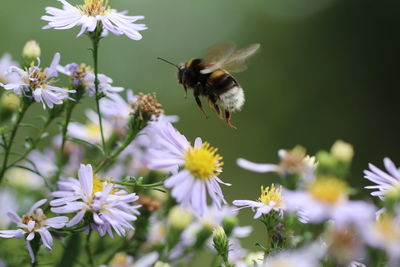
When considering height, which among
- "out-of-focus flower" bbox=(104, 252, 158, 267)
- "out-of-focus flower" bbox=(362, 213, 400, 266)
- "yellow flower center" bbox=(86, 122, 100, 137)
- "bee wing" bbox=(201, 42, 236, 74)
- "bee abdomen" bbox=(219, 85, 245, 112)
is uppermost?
"bee wing" bbox=(201, 42, 236, 74)

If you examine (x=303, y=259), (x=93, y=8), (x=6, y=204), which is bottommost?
(x=6, y=204)

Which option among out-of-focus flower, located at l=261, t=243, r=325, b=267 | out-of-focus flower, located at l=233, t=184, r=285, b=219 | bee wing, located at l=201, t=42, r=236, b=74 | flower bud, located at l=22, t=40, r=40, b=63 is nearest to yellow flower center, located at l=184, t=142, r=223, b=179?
out-of-focus flower, located at l=233, t=184, r=285, b=219

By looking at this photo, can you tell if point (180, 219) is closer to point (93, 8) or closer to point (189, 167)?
point (189, 167)

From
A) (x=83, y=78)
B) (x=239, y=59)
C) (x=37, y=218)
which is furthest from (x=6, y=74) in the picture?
(x=239, y=59)

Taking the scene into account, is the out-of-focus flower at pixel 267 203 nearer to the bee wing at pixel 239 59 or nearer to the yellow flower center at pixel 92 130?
the bee wing at pixel 239 59

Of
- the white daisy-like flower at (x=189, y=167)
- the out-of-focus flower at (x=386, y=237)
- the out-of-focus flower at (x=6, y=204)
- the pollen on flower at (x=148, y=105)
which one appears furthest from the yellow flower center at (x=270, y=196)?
the out-of-focus flower at (x=6, y=204)

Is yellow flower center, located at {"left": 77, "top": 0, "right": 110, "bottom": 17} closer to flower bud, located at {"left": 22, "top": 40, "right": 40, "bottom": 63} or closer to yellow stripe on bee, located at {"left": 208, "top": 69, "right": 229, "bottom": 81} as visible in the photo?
flower bud, located at {"left": 22, "top": 40, "right": 40, "bottom": 63}
